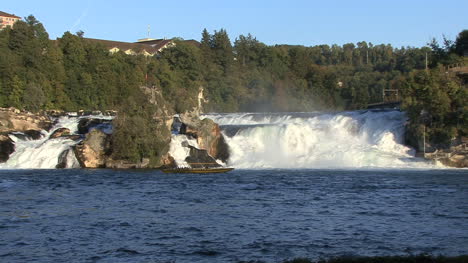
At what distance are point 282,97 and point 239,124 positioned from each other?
35133 mm

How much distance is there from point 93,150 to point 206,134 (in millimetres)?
8421

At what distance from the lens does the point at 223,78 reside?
89750 millimetres

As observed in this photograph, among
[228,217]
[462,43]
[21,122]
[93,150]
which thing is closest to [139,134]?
[93,150]

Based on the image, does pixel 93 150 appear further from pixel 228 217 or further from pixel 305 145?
pixel 228 217

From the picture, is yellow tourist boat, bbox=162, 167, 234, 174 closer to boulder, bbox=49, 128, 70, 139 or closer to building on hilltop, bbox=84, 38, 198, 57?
boulder, bbox=49, 128, 70, 139

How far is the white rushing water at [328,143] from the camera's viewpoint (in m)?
45.4

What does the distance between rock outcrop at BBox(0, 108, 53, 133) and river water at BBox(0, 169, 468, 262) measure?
13.3m

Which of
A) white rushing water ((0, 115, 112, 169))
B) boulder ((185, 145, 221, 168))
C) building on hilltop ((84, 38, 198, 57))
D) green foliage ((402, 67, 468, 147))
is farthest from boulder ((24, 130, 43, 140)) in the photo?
building on hilltop ((84, 38, 198, 57))

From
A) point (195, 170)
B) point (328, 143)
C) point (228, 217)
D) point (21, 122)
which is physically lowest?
point (228, 217)

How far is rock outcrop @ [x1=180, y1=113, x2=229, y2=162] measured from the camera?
4772 centimetres

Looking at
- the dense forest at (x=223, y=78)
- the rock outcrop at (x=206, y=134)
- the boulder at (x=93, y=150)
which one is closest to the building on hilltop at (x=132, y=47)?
the dense forest at (x=223, y=78)

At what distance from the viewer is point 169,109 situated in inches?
1852

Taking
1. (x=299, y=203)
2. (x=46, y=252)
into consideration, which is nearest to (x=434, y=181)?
(x=299, y=203)

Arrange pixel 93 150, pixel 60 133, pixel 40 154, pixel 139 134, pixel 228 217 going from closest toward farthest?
pixel 228 217
pixel 139 134
pixel 93 150
pixel 40 154
pixel 60 133
